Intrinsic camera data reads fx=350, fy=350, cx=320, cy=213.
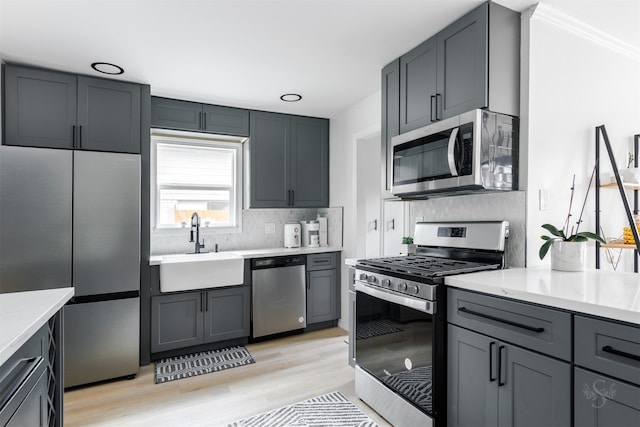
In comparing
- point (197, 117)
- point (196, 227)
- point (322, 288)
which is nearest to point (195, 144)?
point (197, 117)

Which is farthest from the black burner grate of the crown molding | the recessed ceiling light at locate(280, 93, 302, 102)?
the recessed ceiling light at locate(280, 93, 302, 102)

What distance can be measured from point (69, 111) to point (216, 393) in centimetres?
241

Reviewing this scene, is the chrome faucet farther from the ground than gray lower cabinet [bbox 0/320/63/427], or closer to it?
farther from the ground

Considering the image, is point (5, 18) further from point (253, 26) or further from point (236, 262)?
point (236, 262)

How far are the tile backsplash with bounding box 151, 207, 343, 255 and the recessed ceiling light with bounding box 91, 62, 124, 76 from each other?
1510 mm

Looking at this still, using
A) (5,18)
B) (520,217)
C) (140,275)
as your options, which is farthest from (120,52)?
(520,217)

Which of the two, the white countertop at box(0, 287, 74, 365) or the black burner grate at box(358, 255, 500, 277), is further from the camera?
the black burner grate at box(358, 255, 500, 277)

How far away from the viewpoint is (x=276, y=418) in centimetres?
217

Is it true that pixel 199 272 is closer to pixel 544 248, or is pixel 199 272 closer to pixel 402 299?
pixel 402 299

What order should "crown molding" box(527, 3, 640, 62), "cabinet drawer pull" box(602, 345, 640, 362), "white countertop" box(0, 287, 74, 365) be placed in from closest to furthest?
"white countertop" box(0, 287, 74, 365) → "cabinet drawer pull" box(602, 345, 640, 362) → "crown molding" box(527, 3, 640, 62)

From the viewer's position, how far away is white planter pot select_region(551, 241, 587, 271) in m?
1.84

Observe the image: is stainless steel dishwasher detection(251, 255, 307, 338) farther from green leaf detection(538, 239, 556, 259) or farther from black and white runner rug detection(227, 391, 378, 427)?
green leaf detection(538, 239, 556, 259)

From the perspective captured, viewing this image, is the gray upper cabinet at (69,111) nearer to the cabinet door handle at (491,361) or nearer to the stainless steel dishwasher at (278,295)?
the stainless steel dishwasher at (278,295)

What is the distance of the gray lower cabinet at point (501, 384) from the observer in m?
1.32
